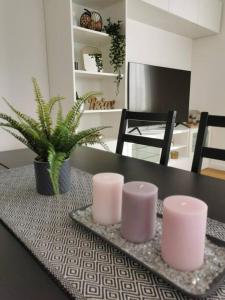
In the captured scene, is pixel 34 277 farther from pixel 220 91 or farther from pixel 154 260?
pixel 220 91

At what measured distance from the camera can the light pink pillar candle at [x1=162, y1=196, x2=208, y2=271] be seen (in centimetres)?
42

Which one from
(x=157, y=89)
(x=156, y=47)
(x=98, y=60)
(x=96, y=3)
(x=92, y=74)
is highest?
(x=96, y=3)

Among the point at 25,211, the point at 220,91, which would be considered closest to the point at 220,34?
the point at 220,91

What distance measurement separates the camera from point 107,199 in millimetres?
576

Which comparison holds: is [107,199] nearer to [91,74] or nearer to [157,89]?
[91,74]

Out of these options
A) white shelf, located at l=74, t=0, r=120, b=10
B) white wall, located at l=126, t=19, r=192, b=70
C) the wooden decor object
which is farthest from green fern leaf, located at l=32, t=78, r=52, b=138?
white wall, located at l=126, t=19, r=192, b=70

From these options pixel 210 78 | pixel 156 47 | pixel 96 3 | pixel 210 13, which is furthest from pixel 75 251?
pixel 210 78

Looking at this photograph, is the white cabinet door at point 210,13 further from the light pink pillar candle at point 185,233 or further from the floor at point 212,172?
the light pink pillar candle at point 185,233

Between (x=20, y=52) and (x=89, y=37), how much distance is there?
651 mm

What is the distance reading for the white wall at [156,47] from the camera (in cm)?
287

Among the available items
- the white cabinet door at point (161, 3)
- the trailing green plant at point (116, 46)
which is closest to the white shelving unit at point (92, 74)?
the trailing green plant at point (116, 46)

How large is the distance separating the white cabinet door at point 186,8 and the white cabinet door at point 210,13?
4.4 inches

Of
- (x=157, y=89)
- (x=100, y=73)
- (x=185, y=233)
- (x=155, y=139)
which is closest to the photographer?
(x=185, y=233)

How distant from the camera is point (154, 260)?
46 centimetres
